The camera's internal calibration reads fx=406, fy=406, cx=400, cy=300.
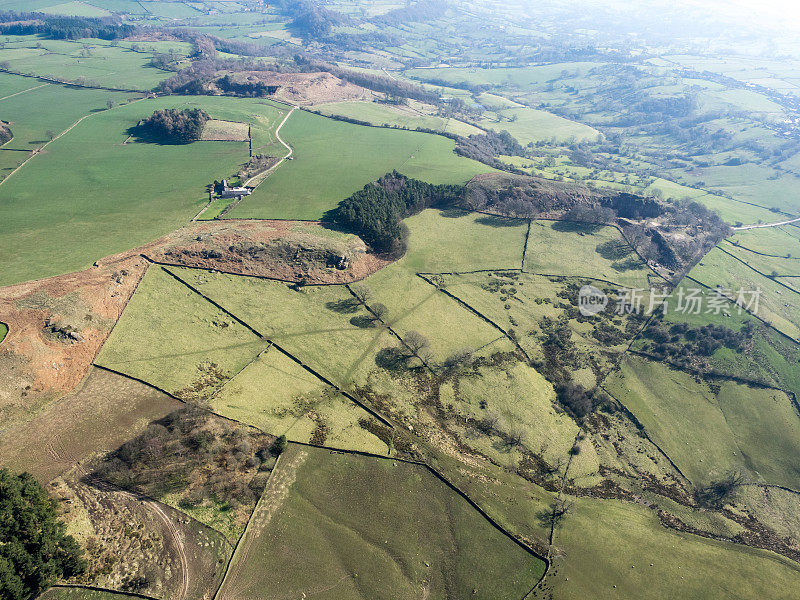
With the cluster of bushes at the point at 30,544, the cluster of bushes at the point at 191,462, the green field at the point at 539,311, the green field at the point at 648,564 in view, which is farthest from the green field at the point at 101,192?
the green field at the point at 648,564

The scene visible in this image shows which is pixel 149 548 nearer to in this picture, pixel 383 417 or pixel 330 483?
pixel 330 483

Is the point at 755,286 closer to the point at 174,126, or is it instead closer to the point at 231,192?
the point at 231,192

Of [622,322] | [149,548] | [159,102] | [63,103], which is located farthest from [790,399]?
[63,103]

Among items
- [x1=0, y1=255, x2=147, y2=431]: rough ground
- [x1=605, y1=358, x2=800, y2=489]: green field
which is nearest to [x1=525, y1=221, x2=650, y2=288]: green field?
[x1=605, y1=358, x2=800, y2=489]: green field

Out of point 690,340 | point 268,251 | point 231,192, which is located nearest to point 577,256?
point 690,340

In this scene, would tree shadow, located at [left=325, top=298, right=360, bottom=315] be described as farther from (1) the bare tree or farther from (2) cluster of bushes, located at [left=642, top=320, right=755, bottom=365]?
(2) cluster of bushes, located at [left=642, top=320, right=755, bottom=365]
